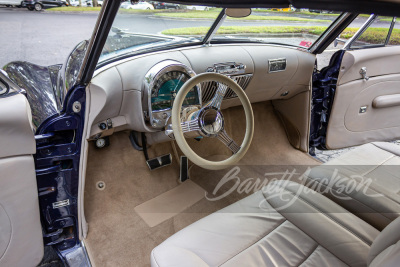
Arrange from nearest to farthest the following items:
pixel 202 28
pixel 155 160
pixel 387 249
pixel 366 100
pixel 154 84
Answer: pixel 387 249
pixel 154 84
pixel 202 28
pixel 155 160
pixel 366 100

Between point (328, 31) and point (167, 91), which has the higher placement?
point (328, 31)

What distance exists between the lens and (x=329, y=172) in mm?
1670

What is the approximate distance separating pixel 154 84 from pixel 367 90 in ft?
6.25

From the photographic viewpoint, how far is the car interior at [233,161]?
126 cm

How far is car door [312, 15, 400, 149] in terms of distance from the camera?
2518 mm

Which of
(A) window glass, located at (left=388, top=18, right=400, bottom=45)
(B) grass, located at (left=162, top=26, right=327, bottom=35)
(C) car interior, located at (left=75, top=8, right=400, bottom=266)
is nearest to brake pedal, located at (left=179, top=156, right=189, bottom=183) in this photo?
(C) car interior, located at (left=75, top=8, right=400, bottom=266)

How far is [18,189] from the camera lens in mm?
1380

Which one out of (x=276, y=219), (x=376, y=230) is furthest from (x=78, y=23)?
(x=376, y=230)

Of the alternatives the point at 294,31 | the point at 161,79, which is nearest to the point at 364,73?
the point at 294,31

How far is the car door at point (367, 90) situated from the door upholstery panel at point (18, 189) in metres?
2.27

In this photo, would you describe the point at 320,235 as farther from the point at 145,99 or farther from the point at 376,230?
the point at 145,99

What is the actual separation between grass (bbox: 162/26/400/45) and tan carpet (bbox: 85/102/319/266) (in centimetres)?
78

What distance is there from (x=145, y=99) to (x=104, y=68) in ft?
0.90

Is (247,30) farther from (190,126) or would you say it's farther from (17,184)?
(17,184)
